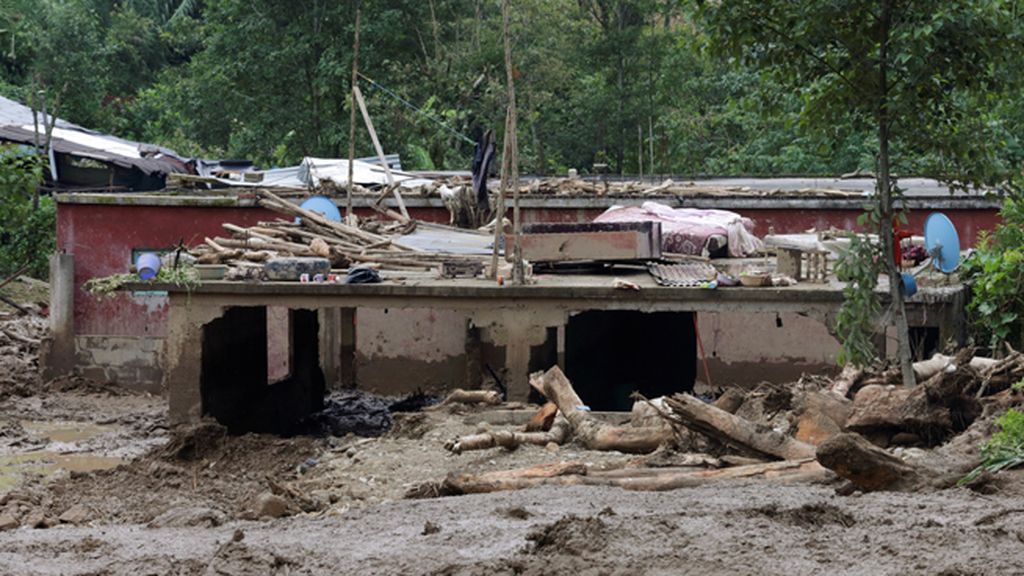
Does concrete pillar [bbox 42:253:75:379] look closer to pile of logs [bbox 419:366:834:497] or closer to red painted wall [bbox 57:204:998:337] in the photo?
red painted wall [bbox 57:204:998:337]

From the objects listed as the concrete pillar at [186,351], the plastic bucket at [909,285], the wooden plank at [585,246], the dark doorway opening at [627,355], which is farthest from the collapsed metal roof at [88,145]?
the plastic bucket at [909,285]

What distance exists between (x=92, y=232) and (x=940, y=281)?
47.4 feet

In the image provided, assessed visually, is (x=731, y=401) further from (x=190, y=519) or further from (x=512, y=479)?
(x=190, y=519)

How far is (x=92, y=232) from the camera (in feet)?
78.7

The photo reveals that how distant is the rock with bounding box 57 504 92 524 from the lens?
1228cm

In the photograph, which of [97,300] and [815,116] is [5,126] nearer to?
[97,300]

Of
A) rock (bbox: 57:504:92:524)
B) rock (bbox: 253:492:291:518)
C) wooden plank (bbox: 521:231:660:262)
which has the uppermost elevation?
wooden plank (bbox: 521:231:660:262)

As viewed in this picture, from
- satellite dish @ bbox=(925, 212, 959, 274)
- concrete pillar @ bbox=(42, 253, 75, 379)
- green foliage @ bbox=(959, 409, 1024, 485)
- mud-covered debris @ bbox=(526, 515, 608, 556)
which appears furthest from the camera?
concrete pillar @ bbox=(42, 253, 75, 379)

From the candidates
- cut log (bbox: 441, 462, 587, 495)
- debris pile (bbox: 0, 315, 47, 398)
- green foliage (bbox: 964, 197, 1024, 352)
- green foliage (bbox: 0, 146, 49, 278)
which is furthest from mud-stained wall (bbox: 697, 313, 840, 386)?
green foliage (bbox: 0, 146, 49, 278)

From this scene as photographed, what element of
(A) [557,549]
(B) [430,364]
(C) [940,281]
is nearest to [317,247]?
(B) [430,364]

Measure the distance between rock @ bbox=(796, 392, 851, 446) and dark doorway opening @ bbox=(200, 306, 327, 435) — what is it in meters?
8.88

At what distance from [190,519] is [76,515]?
216cm

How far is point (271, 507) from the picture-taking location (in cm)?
1105

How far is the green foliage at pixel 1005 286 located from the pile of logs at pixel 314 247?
6.74 meters
